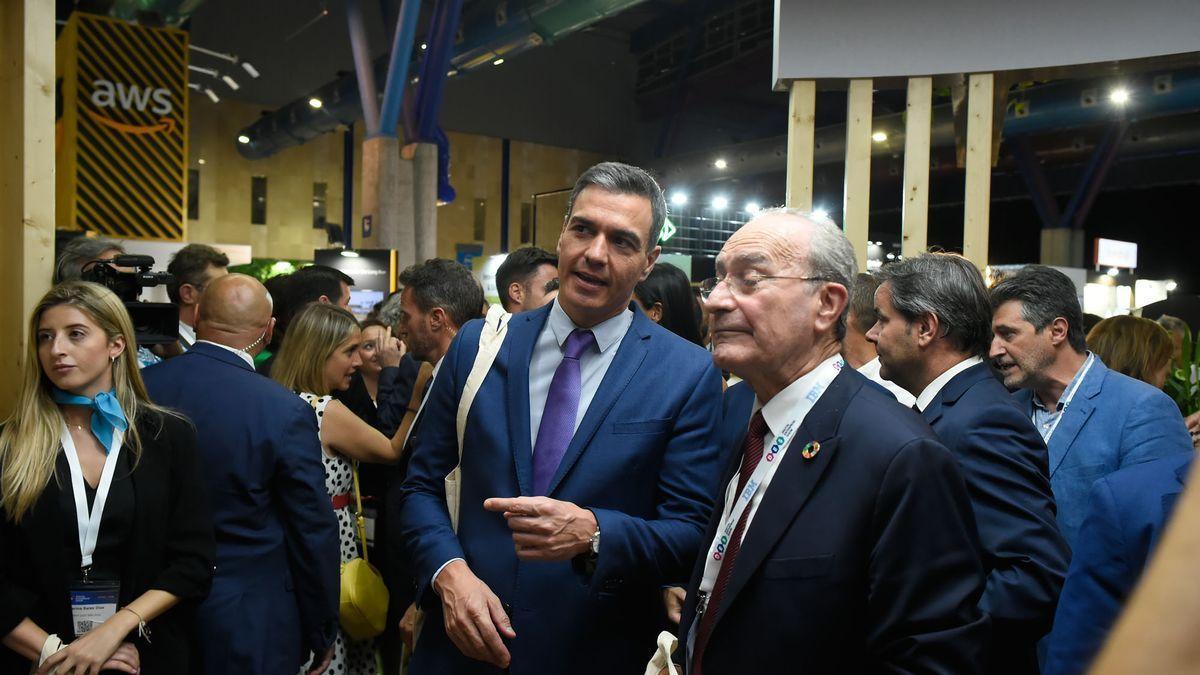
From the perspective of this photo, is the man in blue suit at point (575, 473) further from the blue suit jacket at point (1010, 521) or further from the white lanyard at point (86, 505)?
the white lanyard at point (86, 505)

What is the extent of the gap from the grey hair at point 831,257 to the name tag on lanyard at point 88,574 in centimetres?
180

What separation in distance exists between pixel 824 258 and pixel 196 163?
1650 cm

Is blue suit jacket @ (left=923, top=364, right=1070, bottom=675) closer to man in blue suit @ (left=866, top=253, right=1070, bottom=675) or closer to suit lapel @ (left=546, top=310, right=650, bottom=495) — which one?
man in blue suit @ (left=866, top=253, right=1070, bottom=675)

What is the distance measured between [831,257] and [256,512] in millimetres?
1841

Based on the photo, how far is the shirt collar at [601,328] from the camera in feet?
6.15

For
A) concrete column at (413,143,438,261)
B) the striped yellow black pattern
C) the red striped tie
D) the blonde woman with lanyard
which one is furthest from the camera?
concrete column at (413,143,438,261)

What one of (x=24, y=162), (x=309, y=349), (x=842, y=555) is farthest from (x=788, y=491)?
(x=24, y=162)

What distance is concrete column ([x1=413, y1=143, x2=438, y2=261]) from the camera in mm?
10312

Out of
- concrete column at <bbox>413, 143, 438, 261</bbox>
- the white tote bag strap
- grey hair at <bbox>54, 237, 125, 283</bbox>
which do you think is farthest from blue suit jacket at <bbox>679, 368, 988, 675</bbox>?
concrete column at <bbox>413, 143, 438, 261</bbox>

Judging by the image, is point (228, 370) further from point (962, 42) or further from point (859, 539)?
point (962, 42)

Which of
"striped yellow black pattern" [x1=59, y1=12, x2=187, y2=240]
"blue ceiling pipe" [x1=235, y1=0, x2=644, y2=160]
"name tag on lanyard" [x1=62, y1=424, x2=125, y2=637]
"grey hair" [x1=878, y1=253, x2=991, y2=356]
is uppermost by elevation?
"blue ceiling pipe" [x1=235, y1=0, x2=644, y2=160]

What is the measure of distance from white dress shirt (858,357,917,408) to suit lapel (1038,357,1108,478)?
557mm

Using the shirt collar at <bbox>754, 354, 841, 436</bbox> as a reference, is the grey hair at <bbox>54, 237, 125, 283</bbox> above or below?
above

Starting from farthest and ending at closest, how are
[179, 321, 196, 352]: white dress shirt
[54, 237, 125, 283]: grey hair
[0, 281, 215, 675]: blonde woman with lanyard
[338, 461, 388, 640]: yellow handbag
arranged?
[179, 321, 196, 352]: white dress shirt, [54, 237, 125, 283]: grey hair, [338, 461, 388, 640]: yellow handbag, [0, 281, 215, 675]: blonde woman with lanyard
